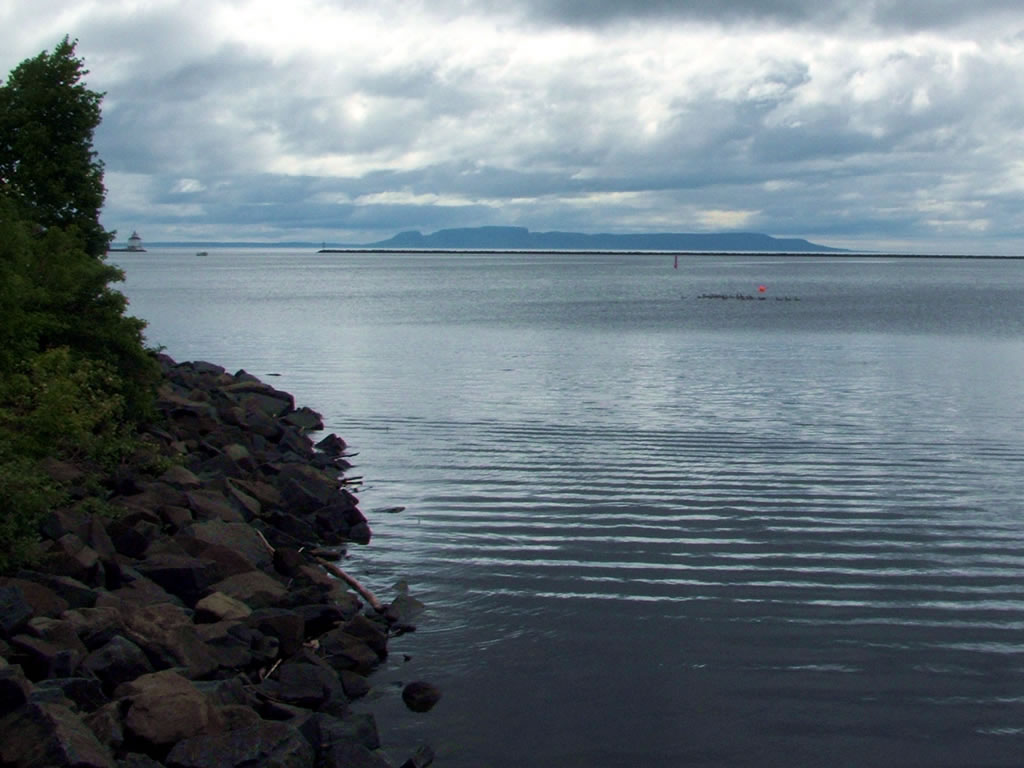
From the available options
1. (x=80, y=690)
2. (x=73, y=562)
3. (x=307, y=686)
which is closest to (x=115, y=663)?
(x=80, y=690)

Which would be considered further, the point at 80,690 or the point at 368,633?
the point at 368,633

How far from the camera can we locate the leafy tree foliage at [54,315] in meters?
14.0

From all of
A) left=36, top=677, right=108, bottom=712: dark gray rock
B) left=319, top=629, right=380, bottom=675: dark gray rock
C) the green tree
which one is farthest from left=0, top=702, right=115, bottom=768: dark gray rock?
the green tree

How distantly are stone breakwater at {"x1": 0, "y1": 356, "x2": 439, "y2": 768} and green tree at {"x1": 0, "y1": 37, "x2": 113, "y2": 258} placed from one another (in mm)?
11162

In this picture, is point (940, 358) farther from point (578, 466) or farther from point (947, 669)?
point (947, 669)

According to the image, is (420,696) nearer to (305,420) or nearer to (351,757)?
(351,757)

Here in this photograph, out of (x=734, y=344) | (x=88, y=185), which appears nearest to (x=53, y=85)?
(x=88, y=185)

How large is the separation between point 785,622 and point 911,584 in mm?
2099

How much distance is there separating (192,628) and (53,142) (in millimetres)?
19752

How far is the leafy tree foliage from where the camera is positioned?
14039 mm

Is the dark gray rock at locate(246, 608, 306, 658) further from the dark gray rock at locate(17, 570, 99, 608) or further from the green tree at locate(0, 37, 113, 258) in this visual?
the green tree at locate(0, 37, 113, 258)

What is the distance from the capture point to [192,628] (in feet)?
33.3

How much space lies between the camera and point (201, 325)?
62062 mm

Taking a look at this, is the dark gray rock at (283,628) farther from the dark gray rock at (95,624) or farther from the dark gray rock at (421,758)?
the dark gray rock at (421,758)
